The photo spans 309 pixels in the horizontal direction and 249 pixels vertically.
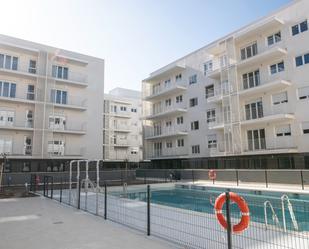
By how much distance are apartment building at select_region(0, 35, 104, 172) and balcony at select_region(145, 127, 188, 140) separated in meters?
8.03

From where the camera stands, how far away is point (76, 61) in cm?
3347

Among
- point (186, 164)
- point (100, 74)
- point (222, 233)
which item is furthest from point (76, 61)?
point (222, 233)

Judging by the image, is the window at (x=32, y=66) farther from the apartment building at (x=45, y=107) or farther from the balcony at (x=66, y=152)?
the balcony at (x=66, y=152)

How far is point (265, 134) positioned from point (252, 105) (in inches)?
132

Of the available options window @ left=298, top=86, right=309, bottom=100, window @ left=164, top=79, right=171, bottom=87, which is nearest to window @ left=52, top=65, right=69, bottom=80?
window @ left=164, top=79, right=171, bottom=87

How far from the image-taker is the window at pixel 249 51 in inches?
1069

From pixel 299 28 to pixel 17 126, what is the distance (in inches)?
1132

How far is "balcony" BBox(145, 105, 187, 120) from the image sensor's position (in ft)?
116

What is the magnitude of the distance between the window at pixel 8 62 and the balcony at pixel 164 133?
19.2 meters

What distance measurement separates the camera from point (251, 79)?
27.2 metres

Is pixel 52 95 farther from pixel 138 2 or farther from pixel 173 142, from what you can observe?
pixel 138 2

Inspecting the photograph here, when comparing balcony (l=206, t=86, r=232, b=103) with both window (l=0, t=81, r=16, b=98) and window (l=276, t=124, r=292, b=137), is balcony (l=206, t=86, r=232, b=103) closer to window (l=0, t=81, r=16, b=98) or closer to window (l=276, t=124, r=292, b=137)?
window (l=276, t=124, r=292, b=137)

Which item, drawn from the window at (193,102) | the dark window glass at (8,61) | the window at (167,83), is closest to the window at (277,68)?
the window at (193,102)

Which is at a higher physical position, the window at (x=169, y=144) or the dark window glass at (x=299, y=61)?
the dark window glass at (x=299, y=61)
